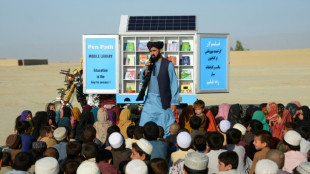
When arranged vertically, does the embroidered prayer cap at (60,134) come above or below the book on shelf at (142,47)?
below

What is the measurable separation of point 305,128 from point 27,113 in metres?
4.68

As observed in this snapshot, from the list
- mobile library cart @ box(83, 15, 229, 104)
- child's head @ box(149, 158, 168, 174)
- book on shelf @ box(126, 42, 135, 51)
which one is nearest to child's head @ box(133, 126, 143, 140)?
child's head @ box(149, 158, 168, 174)

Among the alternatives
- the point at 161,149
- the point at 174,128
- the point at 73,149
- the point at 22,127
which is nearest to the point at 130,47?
the point at 174,128

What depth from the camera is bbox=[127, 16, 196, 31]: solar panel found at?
1118 cm

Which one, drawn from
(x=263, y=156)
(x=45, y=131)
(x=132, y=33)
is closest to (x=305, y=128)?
(x=263, y=156)

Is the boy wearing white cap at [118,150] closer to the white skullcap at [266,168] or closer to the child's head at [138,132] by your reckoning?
the child's head at [138,132]

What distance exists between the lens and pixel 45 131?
6.79 meters

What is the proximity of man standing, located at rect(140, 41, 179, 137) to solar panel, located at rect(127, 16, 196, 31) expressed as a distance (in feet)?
12.2

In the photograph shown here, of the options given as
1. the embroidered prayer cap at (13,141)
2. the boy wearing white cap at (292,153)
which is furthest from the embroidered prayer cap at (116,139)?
Answer: the boy wearing white cap at (292,153)

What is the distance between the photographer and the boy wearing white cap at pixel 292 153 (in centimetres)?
518

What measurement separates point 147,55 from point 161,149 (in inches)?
246

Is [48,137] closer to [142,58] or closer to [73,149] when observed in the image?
[73,149]

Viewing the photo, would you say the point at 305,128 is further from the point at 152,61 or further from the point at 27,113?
the point at 27,113

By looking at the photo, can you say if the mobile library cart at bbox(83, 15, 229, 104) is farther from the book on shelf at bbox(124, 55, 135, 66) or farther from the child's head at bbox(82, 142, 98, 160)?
the child's head at bbox(82, 142, 98, 160)
